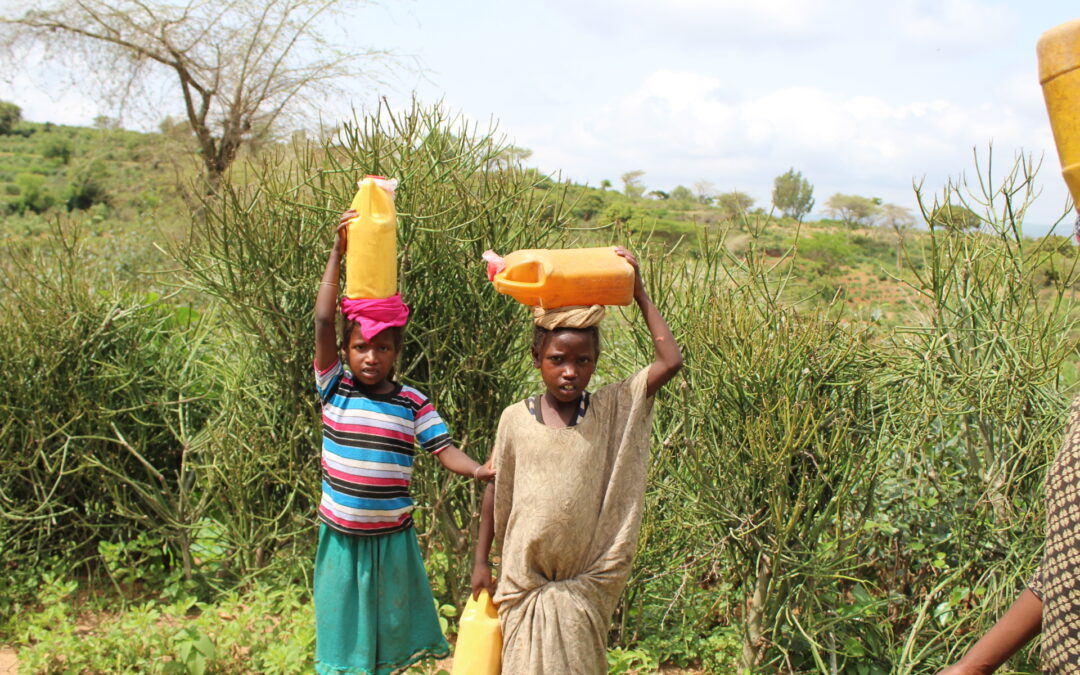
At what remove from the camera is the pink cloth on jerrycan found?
9.22ft

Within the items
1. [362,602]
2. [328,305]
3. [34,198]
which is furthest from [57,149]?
[362,602]

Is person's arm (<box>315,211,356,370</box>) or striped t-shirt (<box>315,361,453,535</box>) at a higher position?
person's arm (<box>315,211,356,370</box>)

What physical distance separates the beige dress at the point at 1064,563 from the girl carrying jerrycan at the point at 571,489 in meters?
1.05

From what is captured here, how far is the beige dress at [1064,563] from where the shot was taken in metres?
1.55

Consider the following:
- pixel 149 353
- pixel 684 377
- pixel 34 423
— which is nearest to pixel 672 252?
pixel 684 377

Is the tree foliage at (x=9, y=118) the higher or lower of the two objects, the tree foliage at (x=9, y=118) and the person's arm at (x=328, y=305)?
the higher

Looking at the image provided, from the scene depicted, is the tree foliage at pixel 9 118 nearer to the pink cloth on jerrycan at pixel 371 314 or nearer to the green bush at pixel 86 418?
the green bush at pixel 86 418

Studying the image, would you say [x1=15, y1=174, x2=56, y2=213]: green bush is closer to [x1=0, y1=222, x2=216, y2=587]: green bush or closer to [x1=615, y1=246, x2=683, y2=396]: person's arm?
[x1=0, y1=222, x2=216, y2=587]: green bush

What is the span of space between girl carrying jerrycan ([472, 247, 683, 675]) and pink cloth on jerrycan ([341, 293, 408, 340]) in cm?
51

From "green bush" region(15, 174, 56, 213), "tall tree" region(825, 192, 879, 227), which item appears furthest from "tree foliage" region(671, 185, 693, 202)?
"green bush" region(15, 174, 56, 213)

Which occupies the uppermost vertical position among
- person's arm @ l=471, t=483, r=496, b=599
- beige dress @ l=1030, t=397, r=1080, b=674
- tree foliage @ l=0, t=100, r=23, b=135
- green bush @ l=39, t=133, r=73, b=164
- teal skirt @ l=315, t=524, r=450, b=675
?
tree foliage @ l=0, t=100, r=23, b=135

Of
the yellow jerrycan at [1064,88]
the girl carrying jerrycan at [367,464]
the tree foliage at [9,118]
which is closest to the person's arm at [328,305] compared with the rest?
the girl carrying jerrycan at [367,464]

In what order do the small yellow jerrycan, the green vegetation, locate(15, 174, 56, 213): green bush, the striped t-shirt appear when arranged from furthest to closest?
locate(15, 174, 56, 213): green bush → the green vegetation → the striped t-shirt → the small yellow jerrycan

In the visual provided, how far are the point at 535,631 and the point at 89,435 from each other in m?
2.95
